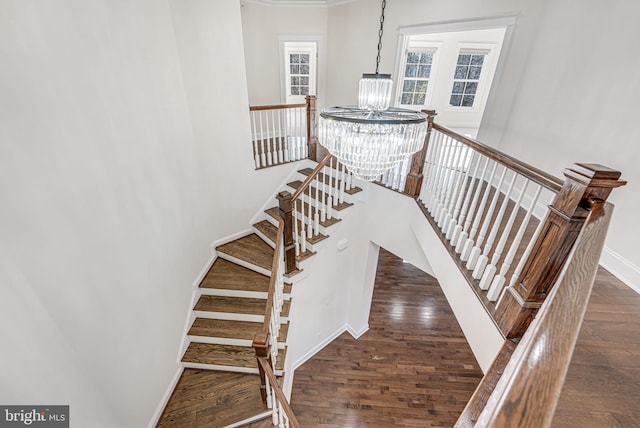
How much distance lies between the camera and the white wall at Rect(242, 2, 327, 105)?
4.57 meters

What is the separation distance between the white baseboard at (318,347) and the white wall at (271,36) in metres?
4.40

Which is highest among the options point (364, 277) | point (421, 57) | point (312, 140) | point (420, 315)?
point (421, 57)

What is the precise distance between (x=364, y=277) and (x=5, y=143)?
380 cm

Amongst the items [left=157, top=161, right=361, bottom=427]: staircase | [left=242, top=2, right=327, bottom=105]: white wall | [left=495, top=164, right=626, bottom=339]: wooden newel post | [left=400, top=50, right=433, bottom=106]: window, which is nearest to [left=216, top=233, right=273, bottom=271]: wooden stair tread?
[left=157, top=161, right=361, bottom=427]: staircase

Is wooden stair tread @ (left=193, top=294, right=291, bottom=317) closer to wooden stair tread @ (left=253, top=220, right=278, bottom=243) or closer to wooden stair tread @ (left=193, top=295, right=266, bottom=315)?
wooden stair tread @ (left=193, top=295, right=266, bottom=315)

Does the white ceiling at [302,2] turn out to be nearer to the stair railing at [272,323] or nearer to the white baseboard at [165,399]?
the stair railing at [272,323]

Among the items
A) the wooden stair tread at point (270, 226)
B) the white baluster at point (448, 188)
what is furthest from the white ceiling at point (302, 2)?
the white baluster at point (448, 188)

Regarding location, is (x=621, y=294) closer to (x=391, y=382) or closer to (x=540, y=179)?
(x=540, y=179)

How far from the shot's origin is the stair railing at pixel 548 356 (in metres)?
0.42

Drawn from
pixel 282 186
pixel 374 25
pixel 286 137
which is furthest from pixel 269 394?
pixel 374 25

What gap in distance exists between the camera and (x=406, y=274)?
19.0 ft

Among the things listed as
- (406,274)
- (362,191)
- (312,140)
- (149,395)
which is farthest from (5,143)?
(406,274)

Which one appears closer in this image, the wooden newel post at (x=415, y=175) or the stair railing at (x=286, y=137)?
the wooden newel post at (x=415, y=175)

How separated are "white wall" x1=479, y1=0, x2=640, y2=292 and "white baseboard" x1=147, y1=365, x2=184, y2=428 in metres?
3.97
